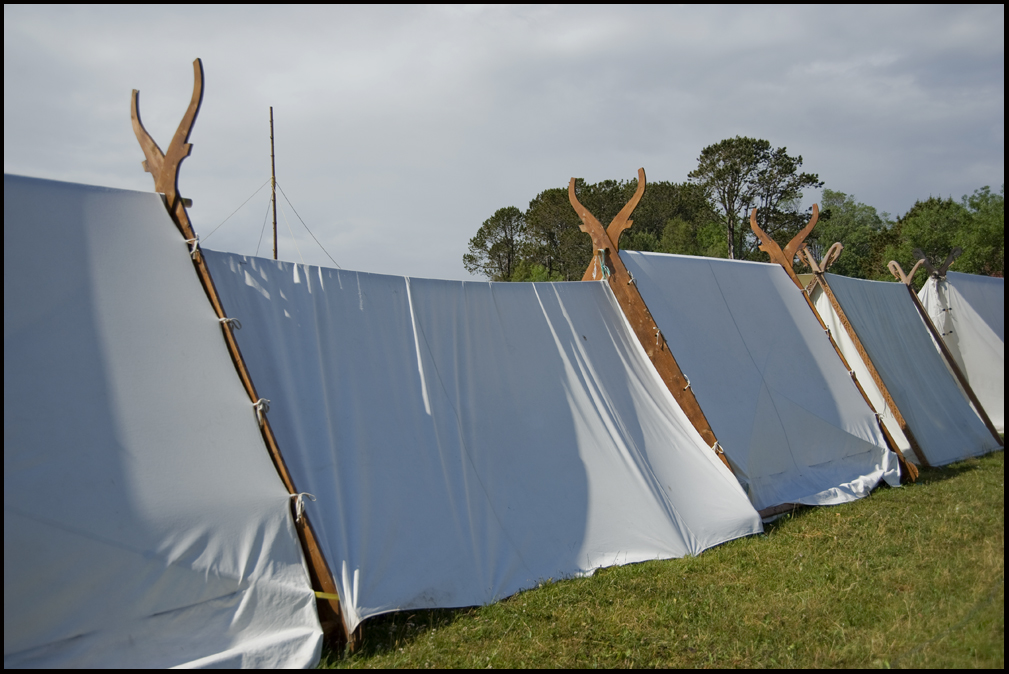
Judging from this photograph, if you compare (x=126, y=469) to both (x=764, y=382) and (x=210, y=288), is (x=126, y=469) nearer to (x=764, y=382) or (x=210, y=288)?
(x=210, y=288)

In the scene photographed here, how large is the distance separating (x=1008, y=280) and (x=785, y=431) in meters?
3.26

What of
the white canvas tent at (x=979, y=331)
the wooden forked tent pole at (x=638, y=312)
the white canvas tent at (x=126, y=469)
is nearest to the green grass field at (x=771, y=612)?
the white canvas tent at (x=979, y=331)

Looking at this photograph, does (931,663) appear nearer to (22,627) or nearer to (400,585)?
(400,585)

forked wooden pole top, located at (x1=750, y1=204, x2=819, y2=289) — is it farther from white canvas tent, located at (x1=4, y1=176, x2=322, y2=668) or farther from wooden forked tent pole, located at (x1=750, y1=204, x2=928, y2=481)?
white canvas tent, located at (x1=4, y1=176, x2=322, y2=668)

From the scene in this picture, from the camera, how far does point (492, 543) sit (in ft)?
10.8

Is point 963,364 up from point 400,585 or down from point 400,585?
up

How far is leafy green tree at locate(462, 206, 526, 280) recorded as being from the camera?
25.5m

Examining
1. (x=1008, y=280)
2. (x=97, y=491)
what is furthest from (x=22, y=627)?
(x=1008, y=280)

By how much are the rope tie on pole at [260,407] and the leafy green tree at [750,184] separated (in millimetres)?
22210

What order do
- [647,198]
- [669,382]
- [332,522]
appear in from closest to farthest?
1. [332,522]
2. [669,382]
3. [647,198]

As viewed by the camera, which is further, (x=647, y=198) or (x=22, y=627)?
(x=647, y=198)

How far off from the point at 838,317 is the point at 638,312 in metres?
2.75

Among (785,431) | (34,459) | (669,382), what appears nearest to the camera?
(34,459)

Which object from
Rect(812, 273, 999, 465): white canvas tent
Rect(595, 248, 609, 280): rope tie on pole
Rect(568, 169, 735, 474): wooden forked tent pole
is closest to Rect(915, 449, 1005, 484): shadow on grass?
Rect(812, 273, 999, 465): white canvas tent
